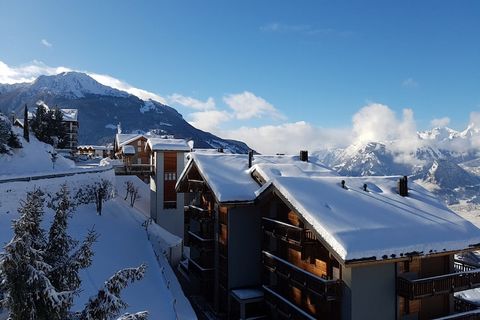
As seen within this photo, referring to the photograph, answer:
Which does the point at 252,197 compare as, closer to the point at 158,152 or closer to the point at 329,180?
the point at 329,180

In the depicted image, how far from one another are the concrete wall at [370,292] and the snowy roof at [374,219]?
116 centimetres

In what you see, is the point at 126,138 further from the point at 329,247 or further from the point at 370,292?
the point at 370,292

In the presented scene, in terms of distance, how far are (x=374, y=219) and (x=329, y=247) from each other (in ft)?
9.78

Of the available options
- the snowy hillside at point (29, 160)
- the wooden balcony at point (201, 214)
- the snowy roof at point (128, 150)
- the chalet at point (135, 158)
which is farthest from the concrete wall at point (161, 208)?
the wooden balcony at point (201, 214)

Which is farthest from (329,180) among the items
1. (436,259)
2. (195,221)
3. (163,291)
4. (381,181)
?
(195,221)

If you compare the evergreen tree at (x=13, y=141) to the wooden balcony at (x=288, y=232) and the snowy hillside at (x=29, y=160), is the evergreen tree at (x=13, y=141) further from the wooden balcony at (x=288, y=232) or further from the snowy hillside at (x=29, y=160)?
the wooden balcony at (x=288, y=232)

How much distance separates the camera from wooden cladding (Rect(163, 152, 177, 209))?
144 ft

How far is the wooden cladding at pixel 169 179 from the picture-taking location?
43.8 meters

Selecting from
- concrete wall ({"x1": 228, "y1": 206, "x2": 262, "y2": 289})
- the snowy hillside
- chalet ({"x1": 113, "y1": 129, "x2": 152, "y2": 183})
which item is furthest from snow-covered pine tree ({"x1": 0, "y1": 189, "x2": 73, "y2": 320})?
chalet ({"x1": 113, "y1": 129, "x2": 152, "y2": 183})

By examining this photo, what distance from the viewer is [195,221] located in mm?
31109

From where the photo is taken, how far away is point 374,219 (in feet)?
55.1

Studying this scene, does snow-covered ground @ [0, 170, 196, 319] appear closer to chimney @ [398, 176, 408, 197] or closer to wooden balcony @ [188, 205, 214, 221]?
wooden balcony @ [188, 205, 214, 221]

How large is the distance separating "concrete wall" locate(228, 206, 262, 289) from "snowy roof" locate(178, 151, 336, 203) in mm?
1225

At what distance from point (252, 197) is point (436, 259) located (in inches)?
409
